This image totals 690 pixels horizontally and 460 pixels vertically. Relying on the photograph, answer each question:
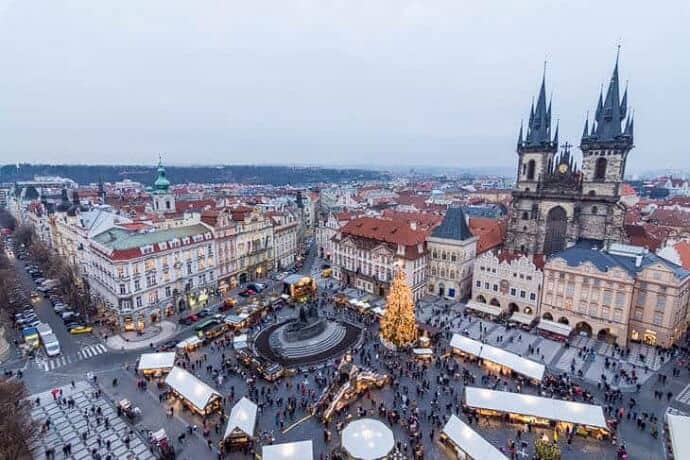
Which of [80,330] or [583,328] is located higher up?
[583,328]

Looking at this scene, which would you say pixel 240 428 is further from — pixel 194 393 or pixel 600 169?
pixel 600 169

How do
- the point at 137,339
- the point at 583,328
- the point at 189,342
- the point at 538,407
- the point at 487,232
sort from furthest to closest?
1. the point at 487,232
2. the point at 583,328
3. the point at 137,339
4. the point at 189,342
5. the point at 538,407

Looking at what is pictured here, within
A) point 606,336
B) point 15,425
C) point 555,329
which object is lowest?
point 606,336

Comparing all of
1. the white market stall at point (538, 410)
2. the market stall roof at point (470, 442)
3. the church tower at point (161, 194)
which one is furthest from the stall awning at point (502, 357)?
the church tower at point (161, 194)

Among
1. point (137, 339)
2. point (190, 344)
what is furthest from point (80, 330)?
point (190, 344)

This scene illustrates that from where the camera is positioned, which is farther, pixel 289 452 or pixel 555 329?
pixel 555 329

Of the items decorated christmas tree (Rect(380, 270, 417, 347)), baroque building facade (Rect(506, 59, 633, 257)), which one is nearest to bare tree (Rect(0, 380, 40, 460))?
decorated christmas tree (Rect(380, 270, 417, 347))

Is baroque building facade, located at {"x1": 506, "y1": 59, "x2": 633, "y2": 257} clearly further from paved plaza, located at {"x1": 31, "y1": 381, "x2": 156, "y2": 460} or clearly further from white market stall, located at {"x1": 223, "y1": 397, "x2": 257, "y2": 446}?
paved plaza, located at {"x1": 31, "y1": 381, "x2": 156, "y2": 460}

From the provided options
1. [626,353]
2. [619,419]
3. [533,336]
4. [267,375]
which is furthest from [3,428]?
[626,353]
